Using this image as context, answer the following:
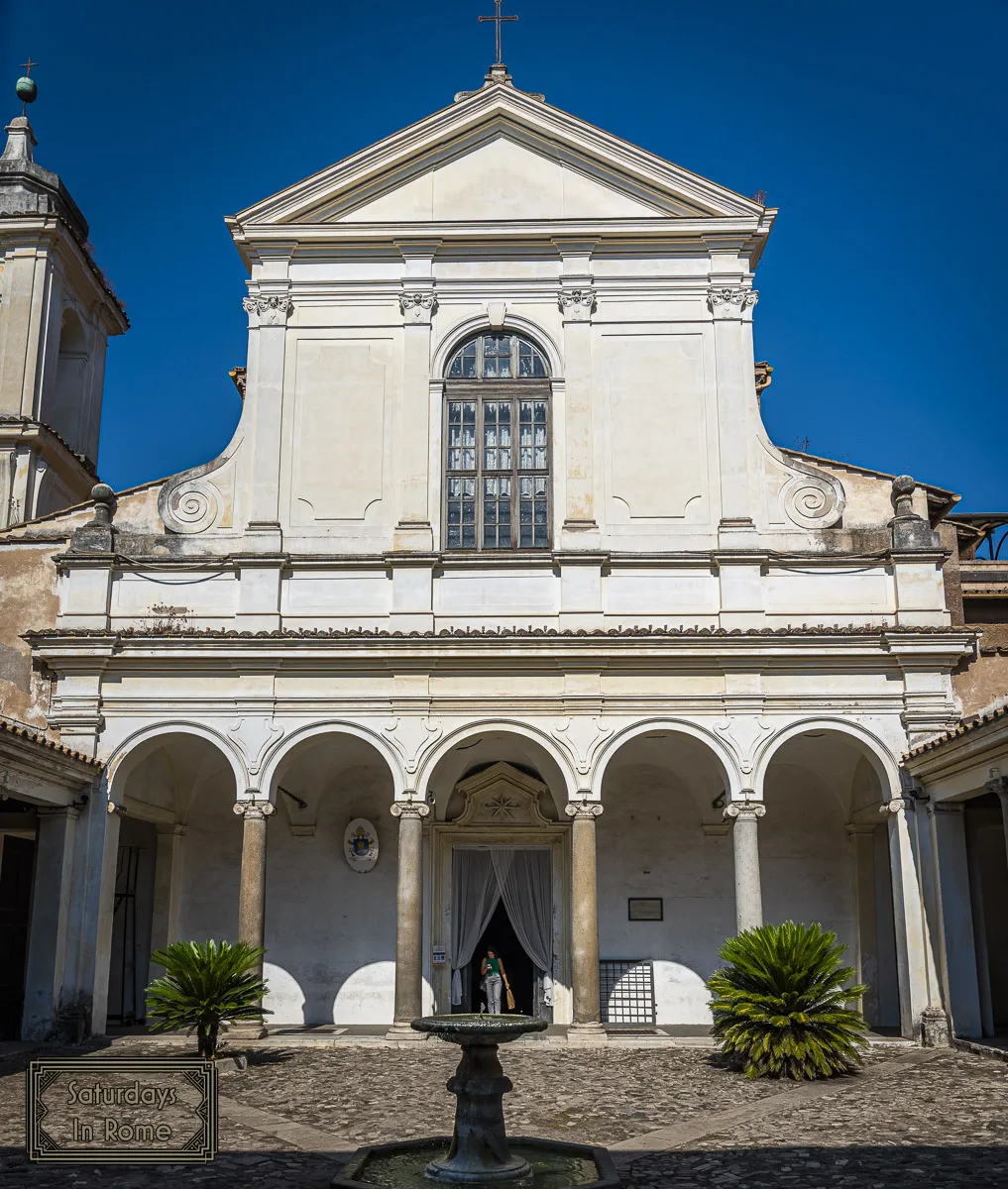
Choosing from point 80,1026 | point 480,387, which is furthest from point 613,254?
point 80,1026

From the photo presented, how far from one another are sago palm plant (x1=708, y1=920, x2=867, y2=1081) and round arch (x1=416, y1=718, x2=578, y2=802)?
3611 mm

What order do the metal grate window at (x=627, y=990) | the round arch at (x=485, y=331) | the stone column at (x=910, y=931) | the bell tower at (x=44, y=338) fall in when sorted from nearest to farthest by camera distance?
the stone column at (x=910, y=931), the metal grate window at (x=627, y=990), the round arch at (x=485, y=331), the bell tower at (x=44, y=338)

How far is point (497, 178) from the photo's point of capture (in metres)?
19.6

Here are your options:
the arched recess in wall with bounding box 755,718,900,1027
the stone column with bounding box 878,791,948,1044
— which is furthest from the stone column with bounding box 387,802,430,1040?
the stone column with bounding box 878,791,948,1044

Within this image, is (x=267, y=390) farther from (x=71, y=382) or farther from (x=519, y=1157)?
(x=519, y=1157)

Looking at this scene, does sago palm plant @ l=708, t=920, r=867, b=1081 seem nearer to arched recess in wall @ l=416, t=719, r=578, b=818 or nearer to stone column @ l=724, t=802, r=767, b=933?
stone column @ l=724, t=802, r=767, b=933

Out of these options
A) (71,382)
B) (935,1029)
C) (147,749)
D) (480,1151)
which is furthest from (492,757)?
(71,382)

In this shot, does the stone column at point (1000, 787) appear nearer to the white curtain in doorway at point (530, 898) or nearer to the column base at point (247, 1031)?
the white curtain in doorway at point (530, 898)

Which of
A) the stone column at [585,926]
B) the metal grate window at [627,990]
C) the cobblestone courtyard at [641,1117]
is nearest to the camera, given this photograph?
the cobblestone courtyard at [641,1117]

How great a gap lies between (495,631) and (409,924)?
3.97 m

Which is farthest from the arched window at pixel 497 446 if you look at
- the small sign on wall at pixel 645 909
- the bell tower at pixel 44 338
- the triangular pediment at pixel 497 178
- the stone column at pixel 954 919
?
the bell tower at pixel 44 338

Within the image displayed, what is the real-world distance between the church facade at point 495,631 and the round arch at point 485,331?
5cm

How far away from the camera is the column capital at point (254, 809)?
1698cm

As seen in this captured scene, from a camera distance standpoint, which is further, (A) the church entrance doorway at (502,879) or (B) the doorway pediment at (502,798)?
(B) the doorway pediment at (502,798)
